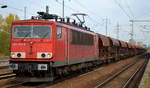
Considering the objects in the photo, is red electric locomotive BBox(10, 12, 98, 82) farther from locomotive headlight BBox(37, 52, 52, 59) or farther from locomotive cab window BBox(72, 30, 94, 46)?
locomotive cab window BBox(72, 30, 94, 46)

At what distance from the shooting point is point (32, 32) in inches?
539

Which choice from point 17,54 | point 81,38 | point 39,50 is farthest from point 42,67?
point 81,38

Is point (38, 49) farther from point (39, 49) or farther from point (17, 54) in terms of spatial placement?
point (17, 54)

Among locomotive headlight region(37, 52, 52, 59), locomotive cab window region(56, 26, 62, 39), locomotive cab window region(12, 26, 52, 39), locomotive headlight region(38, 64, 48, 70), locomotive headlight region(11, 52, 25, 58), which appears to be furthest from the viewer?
locomotive cab window region(56, 26, 62, 39)

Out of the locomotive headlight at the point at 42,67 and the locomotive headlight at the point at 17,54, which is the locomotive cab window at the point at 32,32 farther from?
the locomotive headlight at the point at 42,67

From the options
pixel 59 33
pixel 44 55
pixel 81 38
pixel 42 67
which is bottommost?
pixel 42 67

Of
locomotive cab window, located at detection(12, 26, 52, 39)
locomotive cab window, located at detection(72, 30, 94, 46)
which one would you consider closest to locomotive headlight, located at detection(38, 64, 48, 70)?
locomotive cab window, located at detection(12, 26, 52, 39)

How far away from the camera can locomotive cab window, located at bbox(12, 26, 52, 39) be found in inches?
533

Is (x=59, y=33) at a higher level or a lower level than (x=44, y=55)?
higher

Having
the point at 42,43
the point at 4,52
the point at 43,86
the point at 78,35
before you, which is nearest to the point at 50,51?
the point at 42,43

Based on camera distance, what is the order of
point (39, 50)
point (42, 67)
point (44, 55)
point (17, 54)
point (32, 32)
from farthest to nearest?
point (32, 32) < point (17, 54) < point (39, 50) < point (44, 55) < point (42, 67)

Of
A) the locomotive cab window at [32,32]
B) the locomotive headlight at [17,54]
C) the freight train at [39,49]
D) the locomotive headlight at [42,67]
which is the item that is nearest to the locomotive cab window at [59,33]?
the freight train at [39,49]

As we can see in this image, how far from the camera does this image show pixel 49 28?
44.5ft

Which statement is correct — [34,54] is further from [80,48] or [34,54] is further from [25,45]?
[80,48]
